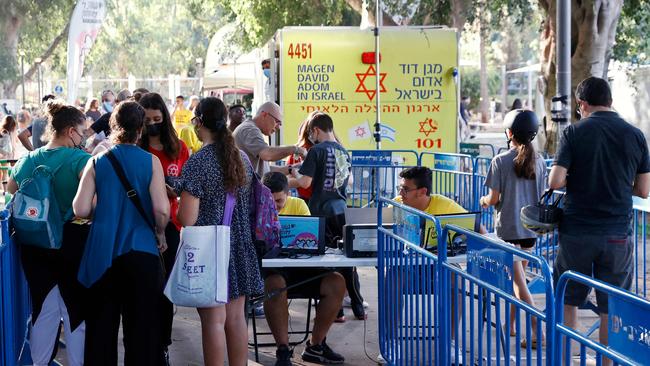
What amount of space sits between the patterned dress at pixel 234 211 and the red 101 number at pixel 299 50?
8546mm

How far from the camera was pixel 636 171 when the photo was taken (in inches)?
252

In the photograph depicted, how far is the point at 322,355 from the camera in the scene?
7.39 m

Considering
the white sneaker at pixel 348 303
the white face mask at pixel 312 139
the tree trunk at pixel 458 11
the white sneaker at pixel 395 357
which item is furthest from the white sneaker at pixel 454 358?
the tree trunk at pixel 458 11

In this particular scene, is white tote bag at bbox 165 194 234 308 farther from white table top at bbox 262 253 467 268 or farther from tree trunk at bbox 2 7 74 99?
tree trunk at bbox 2 7 74 99

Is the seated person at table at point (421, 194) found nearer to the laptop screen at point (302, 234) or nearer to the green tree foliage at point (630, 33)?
the laptop screen at point (302, 234)

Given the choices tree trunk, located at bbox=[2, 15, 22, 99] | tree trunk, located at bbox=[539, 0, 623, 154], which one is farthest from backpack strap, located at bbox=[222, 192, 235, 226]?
tree trunk, located at bbox=[2, 15, 22, 99]

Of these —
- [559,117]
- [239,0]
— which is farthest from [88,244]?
[239,0]

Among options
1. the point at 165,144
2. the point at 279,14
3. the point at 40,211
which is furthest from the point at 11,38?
the point at 40,211

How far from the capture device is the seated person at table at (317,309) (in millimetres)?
7164

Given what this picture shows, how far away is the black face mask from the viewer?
6.73m

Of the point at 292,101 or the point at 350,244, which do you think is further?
the point at 292,101

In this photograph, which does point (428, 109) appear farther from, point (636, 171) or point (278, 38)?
point (636, 171)

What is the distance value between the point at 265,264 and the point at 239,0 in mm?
19256

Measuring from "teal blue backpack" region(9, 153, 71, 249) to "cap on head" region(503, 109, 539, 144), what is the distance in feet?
11.0
